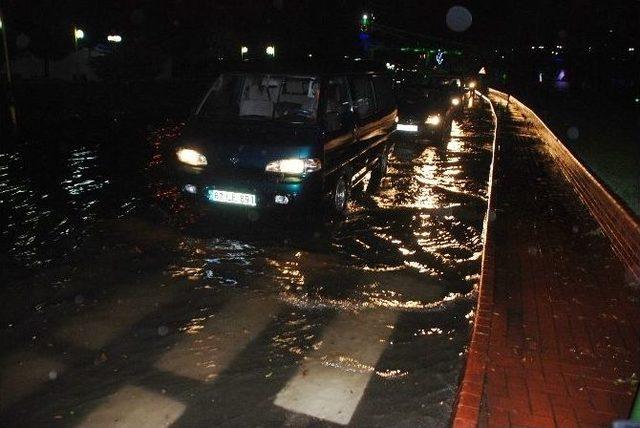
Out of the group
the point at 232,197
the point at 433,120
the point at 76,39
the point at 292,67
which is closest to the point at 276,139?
the point at 232,197

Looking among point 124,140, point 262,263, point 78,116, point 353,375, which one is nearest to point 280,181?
point 262,263

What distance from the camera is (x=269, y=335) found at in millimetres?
4340

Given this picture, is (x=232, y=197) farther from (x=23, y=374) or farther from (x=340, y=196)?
(x=23, y=374)

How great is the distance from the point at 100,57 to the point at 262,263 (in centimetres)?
2826

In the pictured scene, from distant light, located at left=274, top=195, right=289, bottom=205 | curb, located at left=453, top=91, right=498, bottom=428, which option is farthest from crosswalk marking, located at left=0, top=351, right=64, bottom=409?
distant light, located at left=274, top=195, right=289, bottom=205

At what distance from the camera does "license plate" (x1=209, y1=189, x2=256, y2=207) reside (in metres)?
6.32

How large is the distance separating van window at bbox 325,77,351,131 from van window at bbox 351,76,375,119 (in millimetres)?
258

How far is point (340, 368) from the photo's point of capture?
390 centimetres

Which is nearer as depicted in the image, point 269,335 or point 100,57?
point 269,335

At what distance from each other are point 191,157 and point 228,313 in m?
2.59

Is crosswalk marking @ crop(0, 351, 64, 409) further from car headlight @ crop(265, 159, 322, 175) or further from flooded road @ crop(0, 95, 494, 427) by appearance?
car headlight @ crop(265, 159, 322, 175)

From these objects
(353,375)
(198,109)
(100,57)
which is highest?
(100,57)

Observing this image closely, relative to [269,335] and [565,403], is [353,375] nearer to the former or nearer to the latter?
[269,335]

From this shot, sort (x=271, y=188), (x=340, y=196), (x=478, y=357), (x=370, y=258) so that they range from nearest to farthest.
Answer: (x=478, y=357)
(x=370, y=258)
(x=271, y=188)
(x=340, y=196)
